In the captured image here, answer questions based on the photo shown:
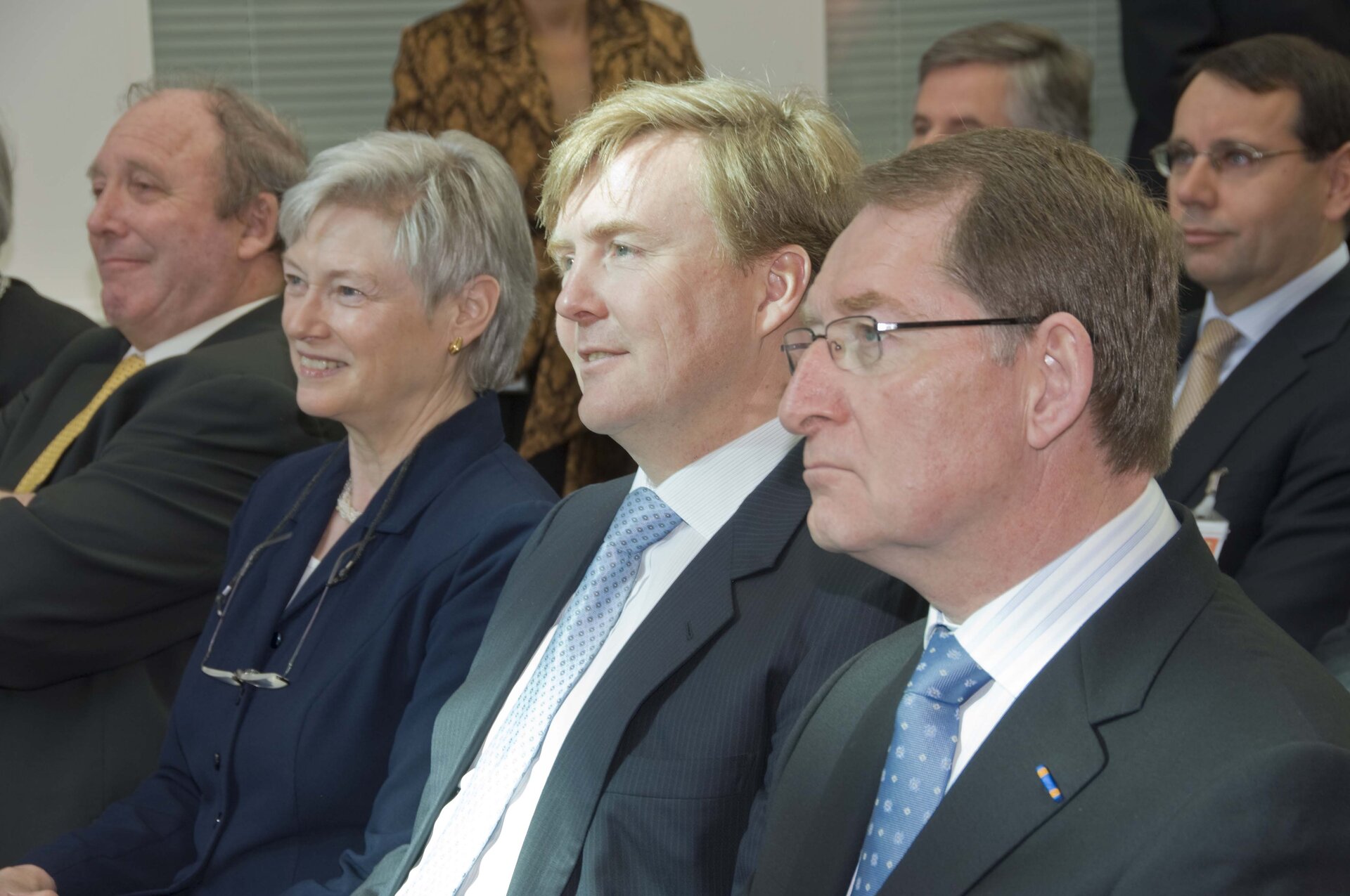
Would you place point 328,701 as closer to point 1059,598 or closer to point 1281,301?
point 1059,598

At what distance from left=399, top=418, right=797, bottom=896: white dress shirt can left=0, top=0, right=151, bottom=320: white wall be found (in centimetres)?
332

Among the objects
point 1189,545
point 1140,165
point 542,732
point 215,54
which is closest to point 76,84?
point 215,54

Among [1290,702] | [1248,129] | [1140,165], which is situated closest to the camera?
[1290,702]

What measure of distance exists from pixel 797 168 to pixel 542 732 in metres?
0.76

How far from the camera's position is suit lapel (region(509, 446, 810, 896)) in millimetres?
1593

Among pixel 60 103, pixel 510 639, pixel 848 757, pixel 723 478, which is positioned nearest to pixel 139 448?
pixel 510 639

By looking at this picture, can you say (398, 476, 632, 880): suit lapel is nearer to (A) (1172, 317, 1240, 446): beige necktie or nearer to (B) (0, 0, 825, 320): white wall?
(A) (1172, 317, 1240, 446): beige necktie

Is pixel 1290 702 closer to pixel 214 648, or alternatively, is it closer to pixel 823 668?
pixel 823 668

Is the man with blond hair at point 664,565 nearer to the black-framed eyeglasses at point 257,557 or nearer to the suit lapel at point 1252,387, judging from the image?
the black-framed eyeglasses at point 257,557

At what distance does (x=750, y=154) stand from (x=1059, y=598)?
760 mm

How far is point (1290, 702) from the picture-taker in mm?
1133

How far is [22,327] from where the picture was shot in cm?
352

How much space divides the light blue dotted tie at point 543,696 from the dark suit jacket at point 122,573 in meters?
0.96

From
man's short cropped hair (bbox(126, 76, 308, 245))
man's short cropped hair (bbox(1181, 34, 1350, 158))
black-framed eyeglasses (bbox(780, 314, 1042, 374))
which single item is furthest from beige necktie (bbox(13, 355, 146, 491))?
man's short cropped hair (bbox(1181, 34, 1350, 158))
